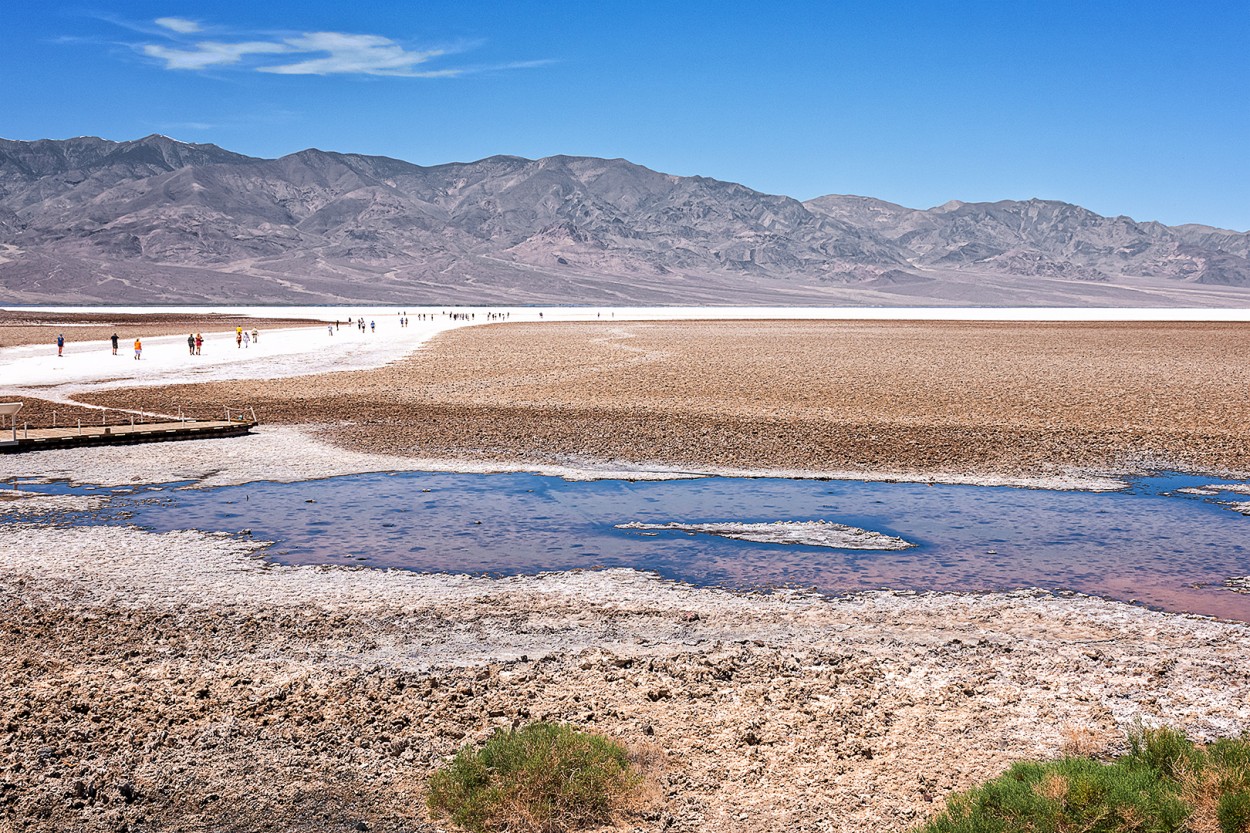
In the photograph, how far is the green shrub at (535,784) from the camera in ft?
21.4

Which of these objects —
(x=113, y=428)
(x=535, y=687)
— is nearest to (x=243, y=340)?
(x=113, y=428)

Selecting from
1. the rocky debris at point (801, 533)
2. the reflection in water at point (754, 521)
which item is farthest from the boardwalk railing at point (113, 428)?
the rocky debris at point (801, 533)

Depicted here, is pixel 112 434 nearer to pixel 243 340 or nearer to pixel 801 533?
pixel 801 533

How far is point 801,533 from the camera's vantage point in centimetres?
1481

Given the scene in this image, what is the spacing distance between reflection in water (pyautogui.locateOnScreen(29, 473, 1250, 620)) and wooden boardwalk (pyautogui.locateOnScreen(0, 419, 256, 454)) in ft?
19.9

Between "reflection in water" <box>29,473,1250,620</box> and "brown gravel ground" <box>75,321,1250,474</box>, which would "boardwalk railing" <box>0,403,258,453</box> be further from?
"reflection in water" <box>29,473,1250,620</box>

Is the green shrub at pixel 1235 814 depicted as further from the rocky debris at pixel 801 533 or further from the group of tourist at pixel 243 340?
the group of tourist at pixel 243 340

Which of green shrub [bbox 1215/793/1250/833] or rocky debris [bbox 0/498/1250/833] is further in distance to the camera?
rocky debris [bbox 0/498/1250/833]

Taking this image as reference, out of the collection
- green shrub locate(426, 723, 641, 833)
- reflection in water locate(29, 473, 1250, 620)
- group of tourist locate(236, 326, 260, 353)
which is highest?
green shrub locate(426, 723, 641, 833)

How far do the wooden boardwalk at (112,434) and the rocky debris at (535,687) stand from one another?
34.5 feet

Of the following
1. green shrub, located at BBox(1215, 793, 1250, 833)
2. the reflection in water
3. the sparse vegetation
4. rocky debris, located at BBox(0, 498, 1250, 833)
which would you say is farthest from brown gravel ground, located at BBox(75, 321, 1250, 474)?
green shrub, located at BBox(1215, 793, 1250, 833)

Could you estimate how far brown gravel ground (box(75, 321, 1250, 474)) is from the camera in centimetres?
2172

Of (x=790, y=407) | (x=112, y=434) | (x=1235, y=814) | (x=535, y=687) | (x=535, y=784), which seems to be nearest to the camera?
(x=1235, y=814)

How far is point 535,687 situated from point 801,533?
6.86 metres
